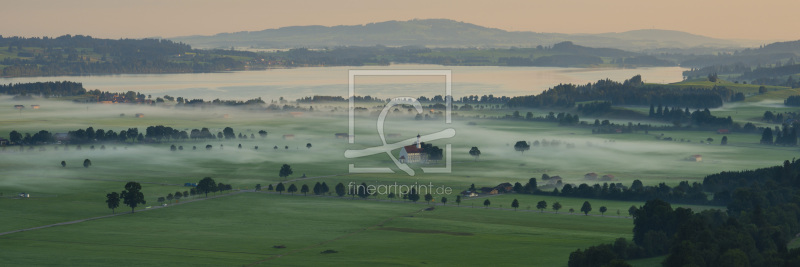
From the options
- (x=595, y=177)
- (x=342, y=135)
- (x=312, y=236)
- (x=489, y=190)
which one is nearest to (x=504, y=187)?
(x=489, y=190)

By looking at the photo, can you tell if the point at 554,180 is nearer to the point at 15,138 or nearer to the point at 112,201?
the point at 112,201

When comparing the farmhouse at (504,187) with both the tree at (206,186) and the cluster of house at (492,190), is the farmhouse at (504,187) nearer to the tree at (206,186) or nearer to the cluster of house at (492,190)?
the cluster of house at (492,190)

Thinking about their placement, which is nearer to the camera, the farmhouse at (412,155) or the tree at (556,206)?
the tree at (556,206)

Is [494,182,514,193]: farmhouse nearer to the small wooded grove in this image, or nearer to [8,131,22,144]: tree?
the small wooded grove

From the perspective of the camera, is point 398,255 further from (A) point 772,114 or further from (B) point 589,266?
(A) point 772,114

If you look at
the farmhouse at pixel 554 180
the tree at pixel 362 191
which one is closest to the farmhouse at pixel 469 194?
the tree at pixel 362 191

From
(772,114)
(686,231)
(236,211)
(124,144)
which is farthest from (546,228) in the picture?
(772,114)
